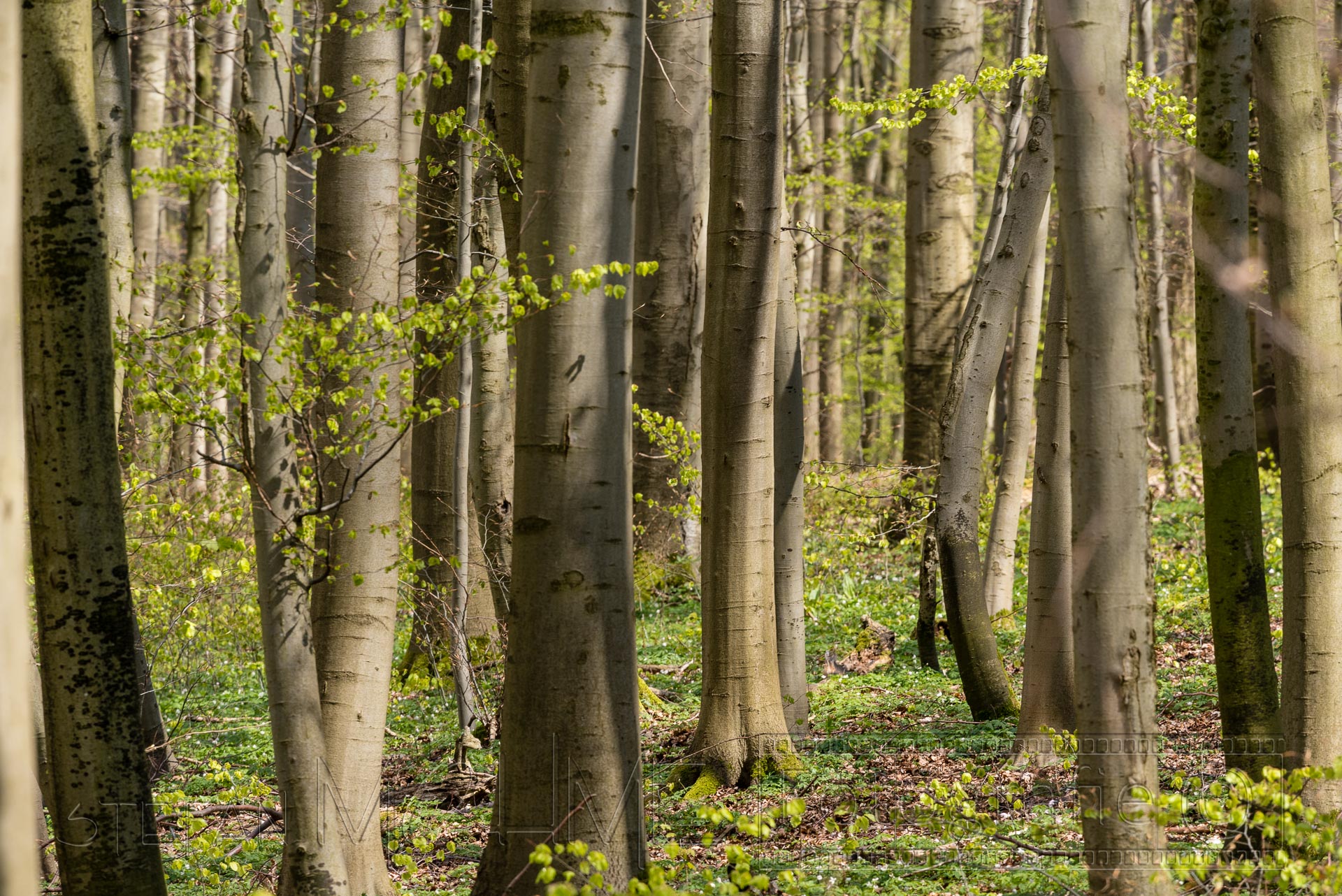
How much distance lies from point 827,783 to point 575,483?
2.83 metres

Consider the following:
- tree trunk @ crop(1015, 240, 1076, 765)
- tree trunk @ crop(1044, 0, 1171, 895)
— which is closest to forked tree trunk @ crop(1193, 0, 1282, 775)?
tree trunk @ crop(1044, 0, 1171, 895)

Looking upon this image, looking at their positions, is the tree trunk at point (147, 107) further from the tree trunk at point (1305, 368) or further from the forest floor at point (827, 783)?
the tree trunk at point (1305, 368)

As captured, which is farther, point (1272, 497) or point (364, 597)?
point (1272, 497)

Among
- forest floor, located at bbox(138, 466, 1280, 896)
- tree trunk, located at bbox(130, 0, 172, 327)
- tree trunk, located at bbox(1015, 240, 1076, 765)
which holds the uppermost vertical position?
tree trunk, located at bbox(130, 0, 172, 327)

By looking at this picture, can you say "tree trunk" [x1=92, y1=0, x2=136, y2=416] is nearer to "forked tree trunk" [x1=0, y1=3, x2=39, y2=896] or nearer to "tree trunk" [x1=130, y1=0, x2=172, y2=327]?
"forked tree trunk" [x1=0, y1=3, x2=39, y2=896]

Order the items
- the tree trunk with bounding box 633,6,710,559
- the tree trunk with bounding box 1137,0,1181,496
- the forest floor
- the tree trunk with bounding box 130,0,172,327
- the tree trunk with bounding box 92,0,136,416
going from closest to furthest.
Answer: the forest floor
the tree trunk with bounding box 92,0,136,416
the tree trunk with bounding box 633,6,710,559
the tree trunk with bounding box 130,0,172,327
the tree trunk with bounding box 1137,0,1181,496

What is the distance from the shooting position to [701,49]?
961 centimetres

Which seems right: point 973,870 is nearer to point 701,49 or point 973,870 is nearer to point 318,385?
point 318,385

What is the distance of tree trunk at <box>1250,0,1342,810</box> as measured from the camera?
4109 millimetres

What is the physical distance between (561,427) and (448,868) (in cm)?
267

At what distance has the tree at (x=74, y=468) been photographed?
3590 millimetres

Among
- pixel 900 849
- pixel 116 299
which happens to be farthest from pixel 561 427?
pixel 116 299

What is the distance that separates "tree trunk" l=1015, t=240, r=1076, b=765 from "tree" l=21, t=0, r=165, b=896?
4266mm

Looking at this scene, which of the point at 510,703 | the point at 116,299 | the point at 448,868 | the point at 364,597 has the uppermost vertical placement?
the point at 116,299
